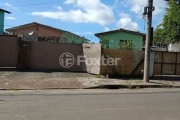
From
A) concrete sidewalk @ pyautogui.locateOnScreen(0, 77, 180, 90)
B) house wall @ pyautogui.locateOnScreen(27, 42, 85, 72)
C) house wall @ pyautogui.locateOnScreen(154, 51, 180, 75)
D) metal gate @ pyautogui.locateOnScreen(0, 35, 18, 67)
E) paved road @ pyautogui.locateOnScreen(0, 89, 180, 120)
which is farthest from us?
house wall @ pyautogui.locateOnScreen(27, 42, 85, 72)

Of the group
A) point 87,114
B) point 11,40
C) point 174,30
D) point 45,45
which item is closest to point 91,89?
point 87,114

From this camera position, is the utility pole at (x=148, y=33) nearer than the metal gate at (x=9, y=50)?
Yes

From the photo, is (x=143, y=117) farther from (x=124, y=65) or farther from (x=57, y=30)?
(x=57, y=30)

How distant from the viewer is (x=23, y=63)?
16.7 m

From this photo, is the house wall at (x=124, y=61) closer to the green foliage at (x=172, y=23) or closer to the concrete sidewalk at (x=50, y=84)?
the concrete sidewalk at (x=50, y=84)

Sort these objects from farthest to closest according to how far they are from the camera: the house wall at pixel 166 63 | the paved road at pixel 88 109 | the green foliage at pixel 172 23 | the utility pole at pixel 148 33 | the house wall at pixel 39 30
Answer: the green foliage at pixel 172 23
the house wall at pixel 39 30
the house wall at pixel 166 63
the utility pole at pixel 148 33
the paved road at pixel 88 109

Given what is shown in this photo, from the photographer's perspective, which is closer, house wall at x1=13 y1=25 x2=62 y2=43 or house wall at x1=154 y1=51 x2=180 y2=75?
house wall at x1=154 y1=51 x2=180 y2=75

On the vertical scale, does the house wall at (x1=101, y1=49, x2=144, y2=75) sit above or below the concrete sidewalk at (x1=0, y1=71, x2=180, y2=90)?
above

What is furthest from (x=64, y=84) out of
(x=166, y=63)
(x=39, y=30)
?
(x=39, y=30)

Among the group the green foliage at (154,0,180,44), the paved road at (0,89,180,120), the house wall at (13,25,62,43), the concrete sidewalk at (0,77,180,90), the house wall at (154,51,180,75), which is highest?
the green foliage at (154,0,180,44)

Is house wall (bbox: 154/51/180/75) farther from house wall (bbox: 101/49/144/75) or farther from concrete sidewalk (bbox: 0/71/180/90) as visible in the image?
concrete sidewalk (bbox: 0/71/180/90)

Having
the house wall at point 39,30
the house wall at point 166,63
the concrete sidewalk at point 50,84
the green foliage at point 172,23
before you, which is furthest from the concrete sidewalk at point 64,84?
the green foliage at point 172,23

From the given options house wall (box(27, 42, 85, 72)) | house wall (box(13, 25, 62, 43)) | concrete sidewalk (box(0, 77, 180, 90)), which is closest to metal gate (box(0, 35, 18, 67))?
house wall (box(27, 42, 85, 72))

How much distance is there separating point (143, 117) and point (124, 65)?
9.59 meters
